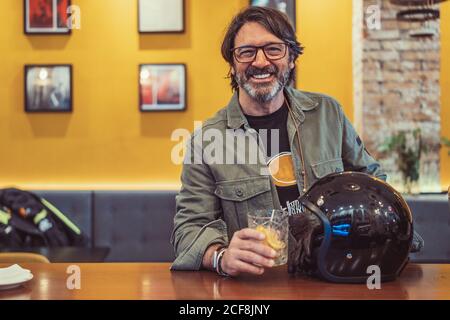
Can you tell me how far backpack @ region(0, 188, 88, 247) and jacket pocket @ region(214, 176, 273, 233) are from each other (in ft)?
7.58

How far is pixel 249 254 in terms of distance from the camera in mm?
1489

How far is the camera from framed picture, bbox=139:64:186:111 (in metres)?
4.52

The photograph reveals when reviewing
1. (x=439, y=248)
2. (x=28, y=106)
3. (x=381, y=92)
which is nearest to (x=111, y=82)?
(x=28, y=106)

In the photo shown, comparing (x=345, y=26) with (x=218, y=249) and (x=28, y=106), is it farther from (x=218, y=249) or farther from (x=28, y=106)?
(x=218, y=249)

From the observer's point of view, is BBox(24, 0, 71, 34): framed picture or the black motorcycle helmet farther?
BBox(24, 0, 71, 34): framed picture

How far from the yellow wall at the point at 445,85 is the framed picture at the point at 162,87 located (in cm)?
198

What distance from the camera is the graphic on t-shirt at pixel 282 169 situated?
2107 millimetres

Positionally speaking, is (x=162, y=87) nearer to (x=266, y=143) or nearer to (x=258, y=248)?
(x=266, y=143)

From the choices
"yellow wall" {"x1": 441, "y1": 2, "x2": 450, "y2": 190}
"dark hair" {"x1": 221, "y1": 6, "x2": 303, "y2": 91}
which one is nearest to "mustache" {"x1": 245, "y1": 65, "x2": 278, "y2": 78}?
"dark hair" {"x1": 221, "y1": 6, "x2": 303, "y2": 91}

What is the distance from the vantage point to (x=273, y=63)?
6.68 feet

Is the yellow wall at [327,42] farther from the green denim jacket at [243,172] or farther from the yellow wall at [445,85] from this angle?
the green denim jacket at [243,172]

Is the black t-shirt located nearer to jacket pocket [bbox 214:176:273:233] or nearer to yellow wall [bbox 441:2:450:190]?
jacket pocket [bbox 214:176:273:233]

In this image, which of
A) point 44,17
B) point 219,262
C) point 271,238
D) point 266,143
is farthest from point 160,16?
point 271,238
